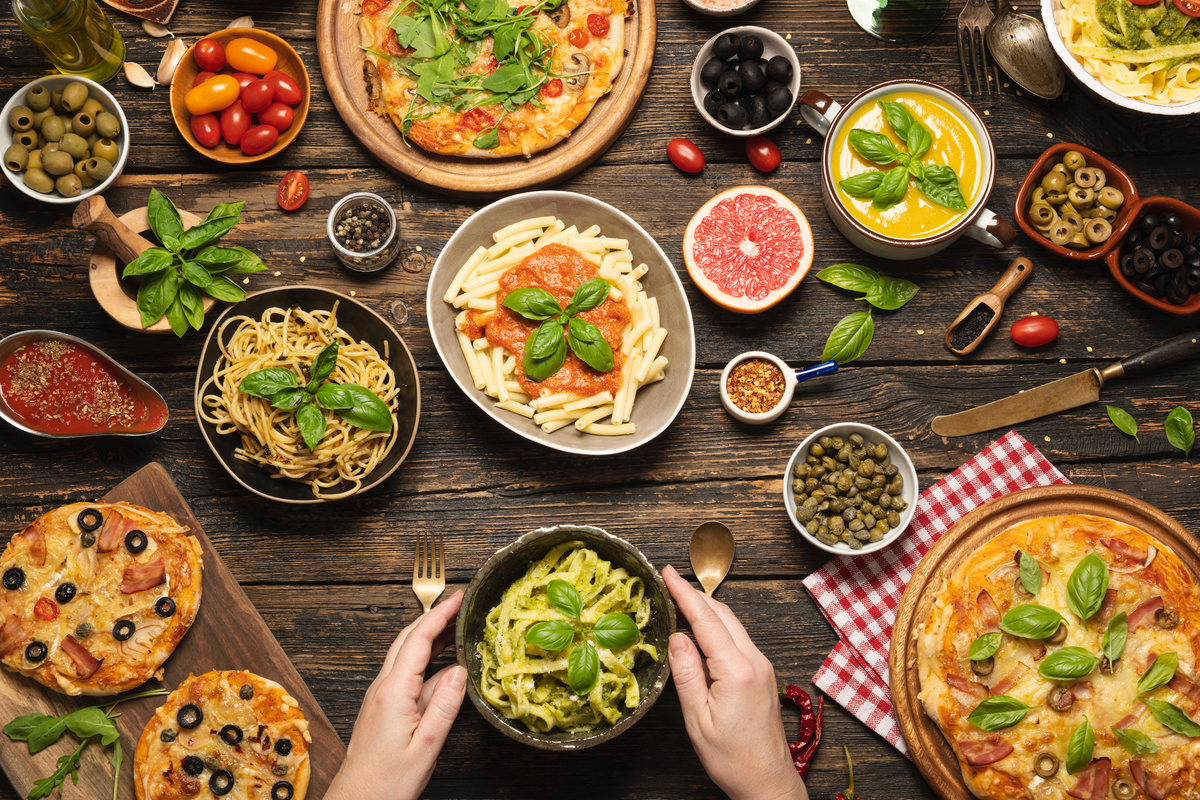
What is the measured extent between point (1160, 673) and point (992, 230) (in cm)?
229

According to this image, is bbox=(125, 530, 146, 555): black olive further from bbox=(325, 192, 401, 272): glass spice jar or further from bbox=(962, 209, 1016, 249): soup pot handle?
bbox=(962, 209, 1016, 249): soup pot handle

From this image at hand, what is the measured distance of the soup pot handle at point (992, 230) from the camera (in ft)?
13.1

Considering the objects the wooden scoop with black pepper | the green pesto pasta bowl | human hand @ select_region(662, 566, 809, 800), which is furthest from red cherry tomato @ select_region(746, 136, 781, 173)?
human hand @ select_region(662, 566, 809, 800)

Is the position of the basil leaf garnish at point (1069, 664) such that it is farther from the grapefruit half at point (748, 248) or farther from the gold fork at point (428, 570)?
the gold fork at point (428, 570)

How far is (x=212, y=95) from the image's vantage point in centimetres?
416

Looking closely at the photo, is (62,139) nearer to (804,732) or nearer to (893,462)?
(893,462)

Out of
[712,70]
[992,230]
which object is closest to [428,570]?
[712,70]

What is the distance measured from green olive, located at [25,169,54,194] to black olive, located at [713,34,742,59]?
371 cm

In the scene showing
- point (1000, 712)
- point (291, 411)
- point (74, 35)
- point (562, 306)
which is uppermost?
point (74, 35)

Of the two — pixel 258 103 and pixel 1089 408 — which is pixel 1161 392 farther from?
pixel 258 103

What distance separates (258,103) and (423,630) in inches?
118

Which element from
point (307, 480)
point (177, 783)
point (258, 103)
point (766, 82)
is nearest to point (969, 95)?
point (766, 82)

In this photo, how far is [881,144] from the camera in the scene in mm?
4023

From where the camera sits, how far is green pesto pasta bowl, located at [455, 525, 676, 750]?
134 inches
